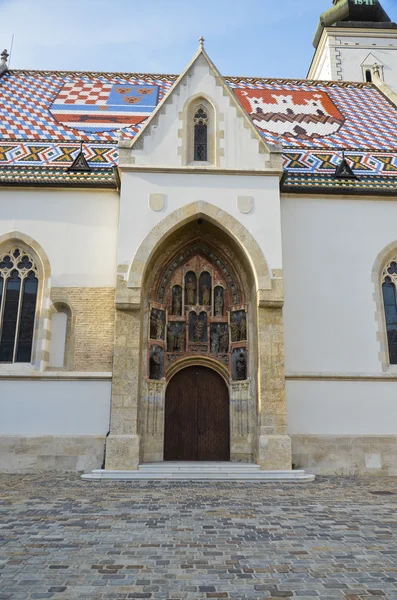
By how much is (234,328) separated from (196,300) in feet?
4.41

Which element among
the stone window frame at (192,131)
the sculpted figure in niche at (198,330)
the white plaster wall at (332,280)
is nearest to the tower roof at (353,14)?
the stone window frame at (192,131)

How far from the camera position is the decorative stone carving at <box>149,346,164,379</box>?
1330 cm

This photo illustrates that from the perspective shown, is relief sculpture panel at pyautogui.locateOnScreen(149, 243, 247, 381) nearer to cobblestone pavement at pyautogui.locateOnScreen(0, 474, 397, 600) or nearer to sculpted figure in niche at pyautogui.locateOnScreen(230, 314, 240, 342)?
sculpted figure in niche at pyautogui.locateOnScreen(230, 314, 240, 342)

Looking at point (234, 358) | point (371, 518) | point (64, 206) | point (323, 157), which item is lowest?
point (371, 518)

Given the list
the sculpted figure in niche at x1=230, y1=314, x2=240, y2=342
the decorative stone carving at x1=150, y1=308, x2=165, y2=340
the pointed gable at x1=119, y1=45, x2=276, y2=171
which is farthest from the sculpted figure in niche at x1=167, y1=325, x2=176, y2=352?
the pointed gable at x1=119, y1=45, x2=276, y2=171

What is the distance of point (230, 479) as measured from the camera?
10789mm

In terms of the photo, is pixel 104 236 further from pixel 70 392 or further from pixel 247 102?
pixel 247 102

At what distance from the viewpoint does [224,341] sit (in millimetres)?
13961

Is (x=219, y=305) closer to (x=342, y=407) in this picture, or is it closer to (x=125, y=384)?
(x=125, y=384)

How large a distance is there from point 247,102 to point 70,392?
1298 cm

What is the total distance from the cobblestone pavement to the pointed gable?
27.2 ft

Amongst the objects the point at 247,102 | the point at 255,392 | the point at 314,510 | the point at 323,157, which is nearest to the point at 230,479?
the point at 255,392

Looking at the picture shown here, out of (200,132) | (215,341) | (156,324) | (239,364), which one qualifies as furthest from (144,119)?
(239,364)

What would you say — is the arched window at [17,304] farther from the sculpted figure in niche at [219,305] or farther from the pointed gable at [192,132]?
the sculpted figure in niche at [219,305]
